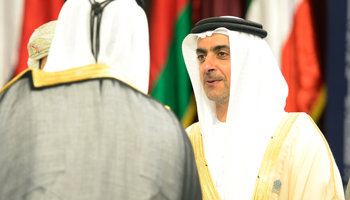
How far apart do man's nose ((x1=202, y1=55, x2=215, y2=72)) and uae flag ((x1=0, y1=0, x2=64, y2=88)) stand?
1.74 meters

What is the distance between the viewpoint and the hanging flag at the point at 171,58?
3496 mm

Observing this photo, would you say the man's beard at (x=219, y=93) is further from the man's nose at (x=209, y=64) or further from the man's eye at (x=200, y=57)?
the man's eye at (x=200, y=57)

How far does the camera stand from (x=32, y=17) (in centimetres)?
343

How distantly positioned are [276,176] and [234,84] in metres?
0.55

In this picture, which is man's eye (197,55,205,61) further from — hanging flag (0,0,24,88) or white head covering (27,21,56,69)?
hanging flag (0,0,24,88)

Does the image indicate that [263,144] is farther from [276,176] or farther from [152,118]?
[152,118]

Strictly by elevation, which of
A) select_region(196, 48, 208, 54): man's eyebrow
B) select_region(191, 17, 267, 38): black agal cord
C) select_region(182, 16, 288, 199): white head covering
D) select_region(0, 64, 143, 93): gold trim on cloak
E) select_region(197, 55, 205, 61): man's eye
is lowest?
select_region(182, 16, 288, 199): white head covering

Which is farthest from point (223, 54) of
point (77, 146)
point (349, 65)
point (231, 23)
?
point (349, 65)

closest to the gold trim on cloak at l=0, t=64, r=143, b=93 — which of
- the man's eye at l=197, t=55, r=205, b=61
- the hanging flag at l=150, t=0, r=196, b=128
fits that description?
the man's eye at l=197, t=55, r=205, b=61

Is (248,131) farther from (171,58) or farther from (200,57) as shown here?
(171,58)

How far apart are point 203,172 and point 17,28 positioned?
2.29 m

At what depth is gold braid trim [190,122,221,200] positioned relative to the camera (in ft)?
6.62

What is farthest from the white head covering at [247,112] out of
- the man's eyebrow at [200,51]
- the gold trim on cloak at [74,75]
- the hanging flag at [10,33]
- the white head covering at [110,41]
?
the hanging flag at [10,33]

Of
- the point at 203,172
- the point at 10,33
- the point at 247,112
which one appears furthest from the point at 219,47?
the point at 10,33
